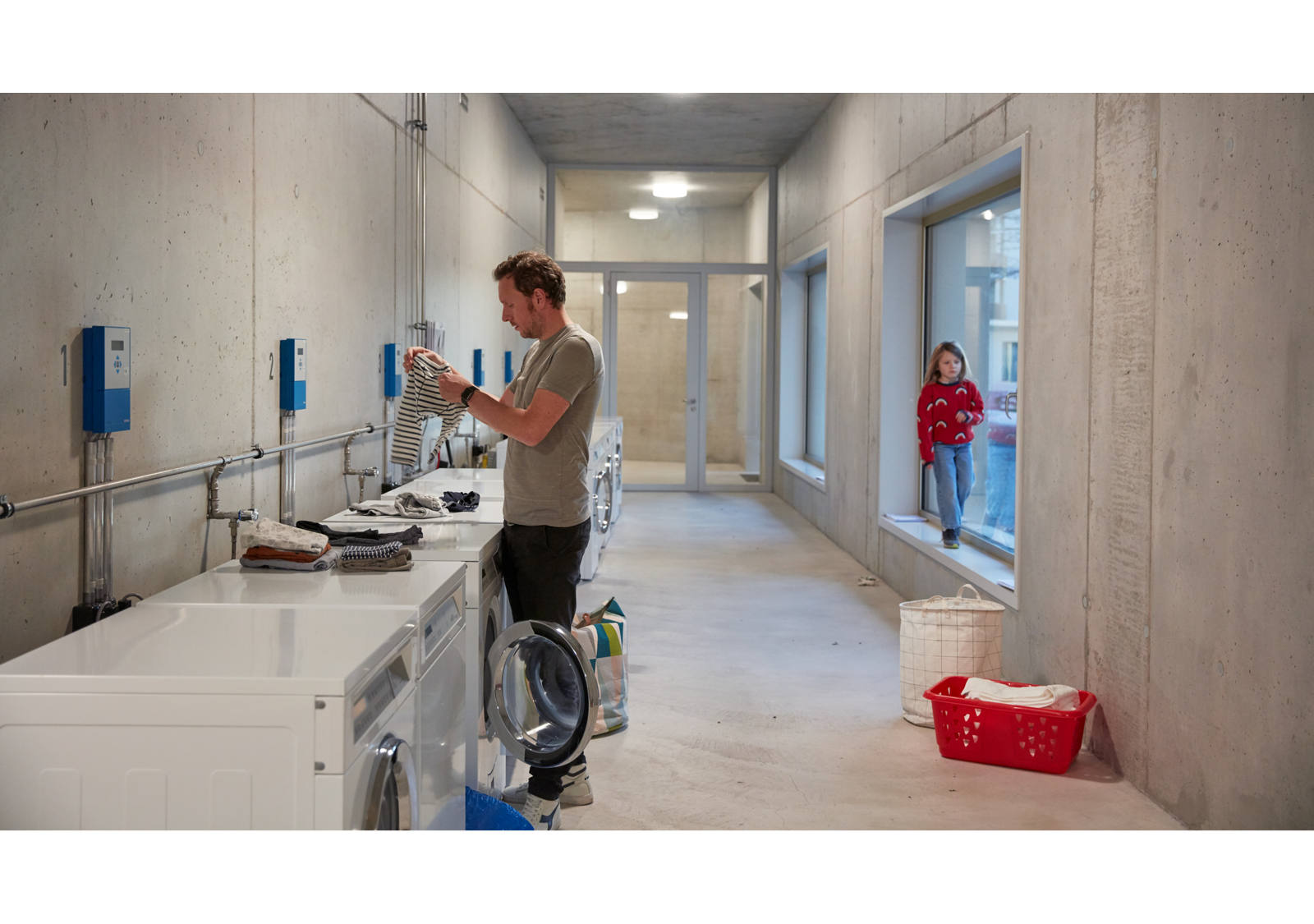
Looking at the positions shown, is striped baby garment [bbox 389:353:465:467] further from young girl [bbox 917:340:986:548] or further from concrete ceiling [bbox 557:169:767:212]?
concrete ceiling [bbox 557:169:767:212]

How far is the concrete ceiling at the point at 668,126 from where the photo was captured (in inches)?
332

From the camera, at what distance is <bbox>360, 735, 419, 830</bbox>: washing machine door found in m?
1.79

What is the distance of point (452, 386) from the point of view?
10.1 feet

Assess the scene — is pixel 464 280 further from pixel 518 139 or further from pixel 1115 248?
pixel 1115 248

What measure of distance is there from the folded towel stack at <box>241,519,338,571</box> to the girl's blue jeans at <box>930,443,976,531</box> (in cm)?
380

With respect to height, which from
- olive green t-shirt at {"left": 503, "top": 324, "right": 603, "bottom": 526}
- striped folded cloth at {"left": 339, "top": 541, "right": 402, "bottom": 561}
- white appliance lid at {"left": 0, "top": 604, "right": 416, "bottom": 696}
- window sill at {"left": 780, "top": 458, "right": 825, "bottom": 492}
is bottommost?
window sill at {"left": 780, "top": 458, "right": 825, "bottom": 492}

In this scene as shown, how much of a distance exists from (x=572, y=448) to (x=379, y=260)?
6.83ft

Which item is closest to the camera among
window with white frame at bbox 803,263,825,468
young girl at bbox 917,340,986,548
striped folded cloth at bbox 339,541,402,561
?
striped folded cloth at bbox 339,541,402,561

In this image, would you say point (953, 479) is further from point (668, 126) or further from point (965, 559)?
point (668, 126)

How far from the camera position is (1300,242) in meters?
2.51

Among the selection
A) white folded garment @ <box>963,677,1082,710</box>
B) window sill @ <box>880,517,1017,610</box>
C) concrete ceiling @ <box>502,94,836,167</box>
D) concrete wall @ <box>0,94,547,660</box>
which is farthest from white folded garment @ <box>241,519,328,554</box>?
concrete ceiling @ <box>502,94,836,167</box>

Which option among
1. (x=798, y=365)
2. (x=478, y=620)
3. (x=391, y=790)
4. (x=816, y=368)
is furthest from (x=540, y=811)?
(x=798, y=365)

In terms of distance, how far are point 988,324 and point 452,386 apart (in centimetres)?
334

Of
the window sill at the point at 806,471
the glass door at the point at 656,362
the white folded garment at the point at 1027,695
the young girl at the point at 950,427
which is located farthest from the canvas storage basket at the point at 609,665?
the glass door at the point at 656,362
